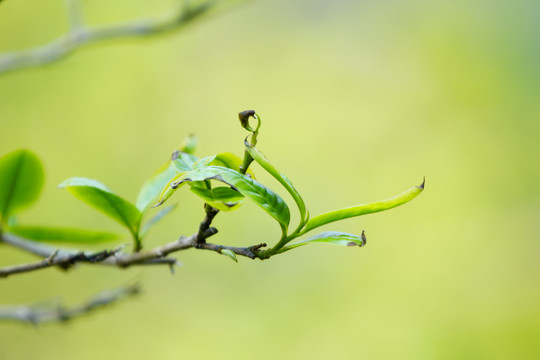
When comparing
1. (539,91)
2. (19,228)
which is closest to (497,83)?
(539,91)

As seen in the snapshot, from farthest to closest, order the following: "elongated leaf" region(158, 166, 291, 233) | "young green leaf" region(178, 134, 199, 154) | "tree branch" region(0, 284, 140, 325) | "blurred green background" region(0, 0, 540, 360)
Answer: "blurred green background" region(0, 0, 540, 360), "tree branch" region(0, 284, 140, 325), "young green leaf" region(178, 134, 199, 154), "elongated leaf" region(158, 166, 291, 233)

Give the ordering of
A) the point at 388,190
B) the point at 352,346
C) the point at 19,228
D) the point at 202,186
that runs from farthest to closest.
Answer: the point at 388,190, the point at 352,346, the point at 19,228, the point at 202,186

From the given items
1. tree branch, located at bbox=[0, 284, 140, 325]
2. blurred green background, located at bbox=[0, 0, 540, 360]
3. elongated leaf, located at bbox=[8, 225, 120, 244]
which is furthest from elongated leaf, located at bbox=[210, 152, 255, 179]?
blurred green background, located at bbox=[0, 0, 540, 360]

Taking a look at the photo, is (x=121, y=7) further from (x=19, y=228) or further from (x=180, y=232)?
(x=19, y=228)

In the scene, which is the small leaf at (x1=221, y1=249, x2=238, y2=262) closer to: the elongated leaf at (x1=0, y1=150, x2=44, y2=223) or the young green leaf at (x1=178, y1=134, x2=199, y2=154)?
the young green leaf at (x1=178, y1=134, x2=199, y2=154)

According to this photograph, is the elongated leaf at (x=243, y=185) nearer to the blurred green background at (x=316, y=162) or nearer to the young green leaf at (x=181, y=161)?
the young green leaf at (x=181, y=161)

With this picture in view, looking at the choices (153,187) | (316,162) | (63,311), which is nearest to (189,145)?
(153,187)
